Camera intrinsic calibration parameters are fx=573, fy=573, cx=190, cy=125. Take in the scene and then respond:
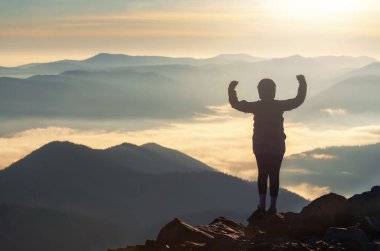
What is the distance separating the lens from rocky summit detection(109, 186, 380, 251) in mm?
12023

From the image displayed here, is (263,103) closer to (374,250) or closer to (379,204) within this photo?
(379,204)

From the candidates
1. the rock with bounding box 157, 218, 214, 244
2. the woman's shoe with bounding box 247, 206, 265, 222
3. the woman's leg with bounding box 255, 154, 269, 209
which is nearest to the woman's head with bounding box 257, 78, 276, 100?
the woman's leg with bounding box 255, 154, 269, 209

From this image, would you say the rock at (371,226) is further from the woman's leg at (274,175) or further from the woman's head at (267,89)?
the woman's head at (267,89)

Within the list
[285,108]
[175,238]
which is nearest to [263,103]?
[285,108]

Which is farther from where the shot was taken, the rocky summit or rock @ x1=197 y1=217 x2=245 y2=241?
rock @ x1=197 y1=217 x2=245 y2=241

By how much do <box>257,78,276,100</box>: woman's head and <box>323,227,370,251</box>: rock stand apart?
5299mm

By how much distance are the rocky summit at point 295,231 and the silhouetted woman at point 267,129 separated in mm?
1173

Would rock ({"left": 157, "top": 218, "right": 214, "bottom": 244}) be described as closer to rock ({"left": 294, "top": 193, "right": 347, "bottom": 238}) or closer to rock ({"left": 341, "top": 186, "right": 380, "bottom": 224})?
rock ({"left": 294, "top": 193, "right": 347, "bottom": 238})

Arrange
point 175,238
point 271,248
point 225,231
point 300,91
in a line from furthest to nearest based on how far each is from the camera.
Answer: point 300,91
point 225,231
point 175,238
point 271,248

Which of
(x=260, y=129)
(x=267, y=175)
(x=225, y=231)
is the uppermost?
(x=260, y=129)

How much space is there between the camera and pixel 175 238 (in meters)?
13.8

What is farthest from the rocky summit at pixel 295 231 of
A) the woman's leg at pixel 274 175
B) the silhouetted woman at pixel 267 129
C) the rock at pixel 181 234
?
the silhouetted woman at pixel 267 129

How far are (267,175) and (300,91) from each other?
2692 mm

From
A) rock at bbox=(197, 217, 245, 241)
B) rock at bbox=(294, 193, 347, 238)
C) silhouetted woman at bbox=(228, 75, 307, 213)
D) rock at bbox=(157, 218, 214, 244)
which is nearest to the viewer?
rock at bbox=(157, 218, 214, 244)
